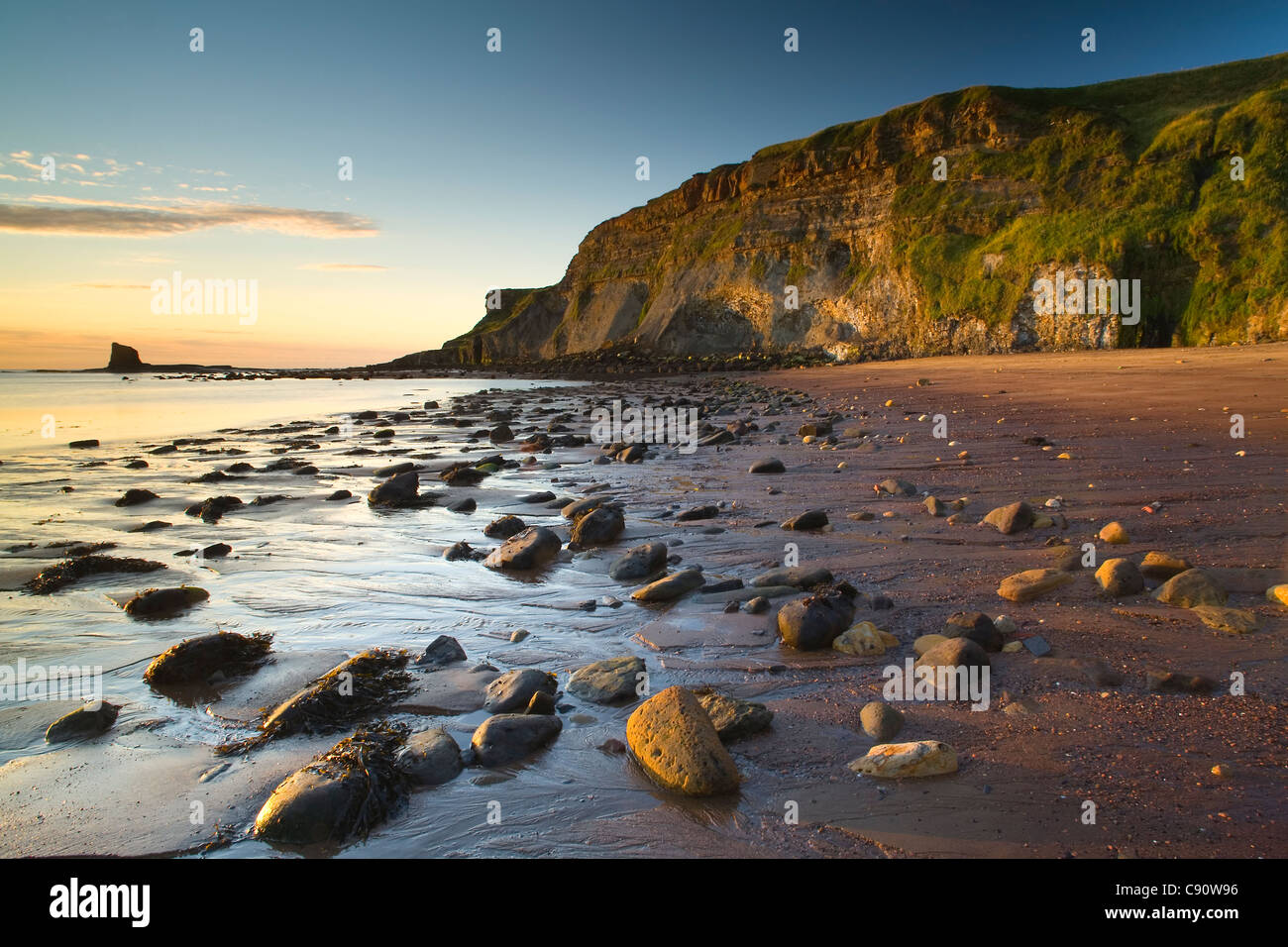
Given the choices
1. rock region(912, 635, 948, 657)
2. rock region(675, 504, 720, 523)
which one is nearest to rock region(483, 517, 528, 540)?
rock region(675, 504, 720, 523)

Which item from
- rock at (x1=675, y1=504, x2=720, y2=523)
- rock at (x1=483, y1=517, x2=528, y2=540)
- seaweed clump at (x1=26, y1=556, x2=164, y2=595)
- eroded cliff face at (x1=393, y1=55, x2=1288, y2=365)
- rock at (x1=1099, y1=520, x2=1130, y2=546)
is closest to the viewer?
rock at (x1=1099, y1=520, x2=1130, y2=546)

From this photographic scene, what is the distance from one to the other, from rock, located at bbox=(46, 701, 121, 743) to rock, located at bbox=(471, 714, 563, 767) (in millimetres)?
1681

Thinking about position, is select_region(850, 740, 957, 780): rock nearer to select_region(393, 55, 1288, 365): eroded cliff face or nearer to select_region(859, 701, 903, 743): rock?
Result: select_region(859, 701, 903, 743): rock

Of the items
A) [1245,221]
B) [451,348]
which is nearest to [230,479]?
[1245,221]

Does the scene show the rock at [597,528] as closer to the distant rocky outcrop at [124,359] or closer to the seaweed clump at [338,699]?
the seaweed clump at [338,699]

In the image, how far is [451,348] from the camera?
108000 millimetres

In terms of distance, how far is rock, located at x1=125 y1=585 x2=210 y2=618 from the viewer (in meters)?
4.53

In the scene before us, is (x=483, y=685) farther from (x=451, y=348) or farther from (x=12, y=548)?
(x=451, y=348)

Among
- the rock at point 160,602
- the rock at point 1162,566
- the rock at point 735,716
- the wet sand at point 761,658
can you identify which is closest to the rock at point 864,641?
the wet sand at point 761,658

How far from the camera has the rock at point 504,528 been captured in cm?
650

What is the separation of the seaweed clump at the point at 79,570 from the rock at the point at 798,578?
15.9 feet

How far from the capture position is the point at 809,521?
5828mm

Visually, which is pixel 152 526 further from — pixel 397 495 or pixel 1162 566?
pixel 1162 566
